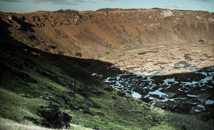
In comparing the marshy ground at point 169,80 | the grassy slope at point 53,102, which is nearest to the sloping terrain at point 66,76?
the grassy slope at point 53,102

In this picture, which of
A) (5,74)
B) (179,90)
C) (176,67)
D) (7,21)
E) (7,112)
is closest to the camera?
(7,112)

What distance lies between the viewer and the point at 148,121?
35938 mm

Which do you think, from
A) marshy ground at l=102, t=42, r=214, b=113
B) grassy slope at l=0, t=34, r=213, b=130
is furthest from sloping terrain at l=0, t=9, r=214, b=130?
marshy ground at l=102, t=42, r=214, b=113

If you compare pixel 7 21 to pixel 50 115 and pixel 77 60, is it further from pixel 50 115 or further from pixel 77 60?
pixel 50 115

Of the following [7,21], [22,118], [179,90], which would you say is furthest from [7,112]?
[7,21]

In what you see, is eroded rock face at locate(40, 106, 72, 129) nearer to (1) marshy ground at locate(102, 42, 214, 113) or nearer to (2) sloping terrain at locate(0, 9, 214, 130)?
(2) sloping terrain at locate(0, 9, 214, 130)

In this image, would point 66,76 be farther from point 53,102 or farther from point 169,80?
point 169,80

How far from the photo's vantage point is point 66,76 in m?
48.8

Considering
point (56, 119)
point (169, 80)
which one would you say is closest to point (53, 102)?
point (56, 119)

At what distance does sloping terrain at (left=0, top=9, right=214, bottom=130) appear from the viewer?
2090 cm

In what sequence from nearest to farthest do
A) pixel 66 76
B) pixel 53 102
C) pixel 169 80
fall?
pixel 53 102 < pixel 66 76 < pixel 169 80

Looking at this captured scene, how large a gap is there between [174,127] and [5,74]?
3308cm

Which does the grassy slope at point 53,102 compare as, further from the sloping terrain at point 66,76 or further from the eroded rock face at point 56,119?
the eroded rock face at point 56,119

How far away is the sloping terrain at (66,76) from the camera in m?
20.9
